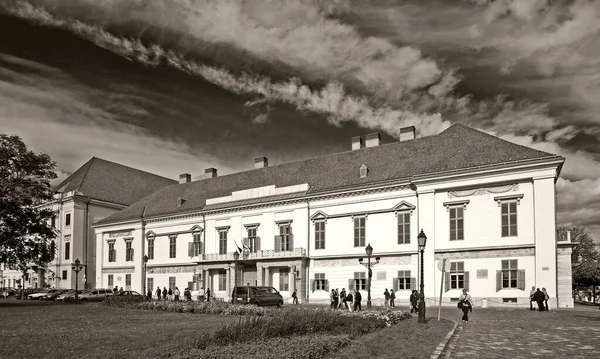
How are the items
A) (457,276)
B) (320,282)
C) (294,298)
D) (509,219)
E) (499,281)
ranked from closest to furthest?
(499,281) < (509,219) < (457,276) < (294,298) < (320,282)

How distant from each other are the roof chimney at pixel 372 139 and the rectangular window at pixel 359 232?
9057 mm

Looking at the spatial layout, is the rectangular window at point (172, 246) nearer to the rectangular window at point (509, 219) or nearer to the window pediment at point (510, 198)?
the window pediment at point (510, 198)

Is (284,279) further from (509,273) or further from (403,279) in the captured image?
(509,273)

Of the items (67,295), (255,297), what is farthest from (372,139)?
(67,295)

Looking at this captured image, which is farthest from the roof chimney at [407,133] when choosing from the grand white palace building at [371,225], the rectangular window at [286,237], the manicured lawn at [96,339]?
the manicured lawn at [96,339]

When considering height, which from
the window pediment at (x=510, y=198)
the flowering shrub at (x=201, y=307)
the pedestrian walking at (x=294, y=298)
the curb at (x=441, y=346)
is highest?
the window pediment at (x=510, y=198)

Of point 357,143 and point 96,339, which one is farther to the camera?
point 357,143

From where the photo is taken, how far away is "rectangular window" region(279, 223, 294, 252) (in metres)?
46.4

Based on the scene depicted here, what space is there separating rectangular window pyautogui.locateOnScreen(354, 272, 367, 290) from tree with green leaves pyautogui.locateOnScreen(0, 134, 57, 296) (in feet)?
73.9

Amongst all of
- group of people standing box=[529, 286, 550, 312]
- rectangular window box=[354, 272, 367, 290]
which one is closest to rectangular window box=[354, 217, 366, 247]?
rectangular window box=[354, 272, 367, 290]

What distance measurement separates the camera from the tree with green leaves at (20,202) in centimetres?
3756

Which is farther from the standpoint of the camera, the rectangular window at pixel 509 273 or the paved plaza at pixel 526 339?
the rectangular window at pixel 509 273

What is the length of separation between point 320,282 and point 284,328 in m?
28.7

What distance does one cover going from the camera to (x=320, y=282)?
44031mm
